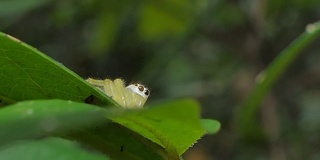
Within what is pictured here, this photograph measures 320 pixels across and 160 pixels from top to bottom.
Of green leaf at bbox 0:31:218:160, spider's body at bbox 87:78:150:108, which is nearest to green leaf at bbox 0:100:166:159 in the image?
green leaf at bbox 0:31:218:160

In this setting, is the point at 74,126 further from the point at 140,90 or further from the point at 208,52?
the point at 208,52

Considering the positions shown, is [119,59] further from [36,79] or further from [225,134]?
[36,79]

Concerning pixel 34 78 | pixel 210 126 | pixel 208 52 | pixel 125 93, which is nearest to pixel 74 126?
pixel 210 126

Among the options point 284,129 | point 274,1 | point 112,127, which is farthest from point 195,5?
point 112,127

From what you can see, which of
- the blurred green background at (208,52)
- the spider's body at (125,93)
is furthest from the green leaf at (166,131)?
the blurred green background at (208,52)

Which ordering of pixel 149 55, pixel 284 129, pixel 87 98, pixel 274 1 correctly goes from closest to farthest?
pixel 87 98
pixel 274 1
pixel 284 129
pixel 149 55

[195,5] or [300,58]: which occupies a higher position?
[300,58]
